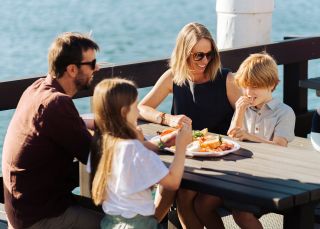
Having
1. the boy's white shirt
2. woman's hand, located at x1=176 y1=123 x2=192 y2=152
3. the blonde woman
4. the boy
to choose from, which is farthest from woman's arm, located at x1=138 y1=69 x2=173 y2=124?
the boy's white shirt

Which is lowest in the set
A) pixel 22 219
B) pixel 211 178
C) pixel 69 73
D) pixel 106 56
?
pixel 106 56

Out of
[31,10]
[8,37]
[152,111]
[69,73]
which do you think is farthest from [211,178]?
[31,10]

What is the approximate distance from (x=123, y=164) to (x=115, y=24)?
1430 centimetres

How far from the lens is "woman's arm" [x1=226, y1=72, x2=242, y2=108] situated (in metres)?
4.10

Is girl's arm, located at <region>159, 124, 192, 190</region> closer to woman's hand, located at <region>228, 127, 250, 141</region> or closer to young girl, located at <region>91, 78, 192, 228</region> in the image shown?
young girl, located at <region>91, 78, 192, 228</region>

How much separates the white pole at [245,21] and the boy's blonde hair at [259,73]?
2.31 m

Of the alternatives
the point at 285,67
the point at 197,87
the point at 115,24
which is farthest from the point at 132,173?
the point at 115,24

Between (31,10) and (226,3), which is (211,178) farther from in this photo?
(31,10)

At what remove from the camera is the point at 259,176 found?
3062 millimetres

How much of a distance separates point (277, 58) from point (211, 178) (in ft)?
9.13

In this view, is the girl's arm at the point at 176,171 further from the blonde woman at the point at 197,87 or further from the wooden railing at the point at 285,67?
the wooden railing at the point at 285,67

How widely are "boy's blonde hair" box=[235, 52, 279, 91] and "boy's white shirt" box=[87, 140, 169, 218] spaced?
0.96 metres

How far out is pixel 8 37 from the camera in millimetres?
15367

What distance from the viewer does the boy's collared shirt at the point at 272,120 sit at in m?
3.77
